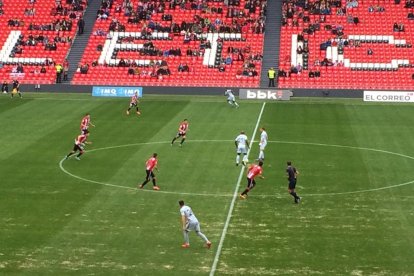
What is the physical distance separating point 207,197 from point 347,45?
50.4 metres

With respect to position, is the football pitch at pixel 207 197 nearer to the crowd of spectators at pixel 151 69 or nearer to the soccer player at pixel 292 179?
the soccer player at pixel 292 179

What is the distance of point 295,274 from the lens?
1013 inches

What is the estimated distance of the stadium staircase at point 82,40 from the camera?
274 feet

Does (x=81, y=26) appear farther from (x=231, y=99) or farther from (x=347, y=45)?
(x=347, y=45)

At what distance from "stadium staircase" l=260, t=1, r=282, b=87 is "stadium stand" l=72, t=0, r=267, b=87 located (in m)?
0.61

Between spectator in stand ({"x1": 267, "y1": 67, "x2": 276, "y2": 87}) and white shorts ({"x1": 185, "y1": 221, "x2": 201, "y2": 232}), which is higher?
spectator in stand ({"x1": 267, "y1": 67, "x2": 276, "y2": 87})

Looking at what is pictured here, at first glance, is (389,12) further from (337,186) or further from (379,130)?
(337,186)

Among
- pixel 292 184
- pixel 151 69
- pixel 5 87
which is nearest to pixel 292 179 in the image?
pixel 292 184

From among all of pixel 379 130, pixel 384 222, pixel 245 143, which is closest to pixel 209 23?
pixel 379 130

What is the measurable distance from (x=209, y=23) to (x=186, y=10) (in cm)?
393

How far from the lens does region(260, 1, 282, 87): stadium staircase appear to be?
8153 centimetres

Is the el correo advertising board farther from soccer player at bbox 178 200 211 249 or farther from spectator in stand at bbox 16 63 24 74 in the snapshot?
soccer player at bbox 178 200 211 249

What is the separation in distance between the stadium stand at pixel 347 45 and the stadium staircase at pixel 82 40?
790 inches

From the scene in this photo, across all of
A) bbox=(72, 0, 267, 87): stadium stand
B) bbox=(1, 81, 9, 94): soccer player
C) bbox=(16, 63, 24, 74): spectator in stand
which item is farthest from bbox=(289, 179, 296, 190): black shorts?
bbox=(16, 63, 24, 74): spectator in stand
